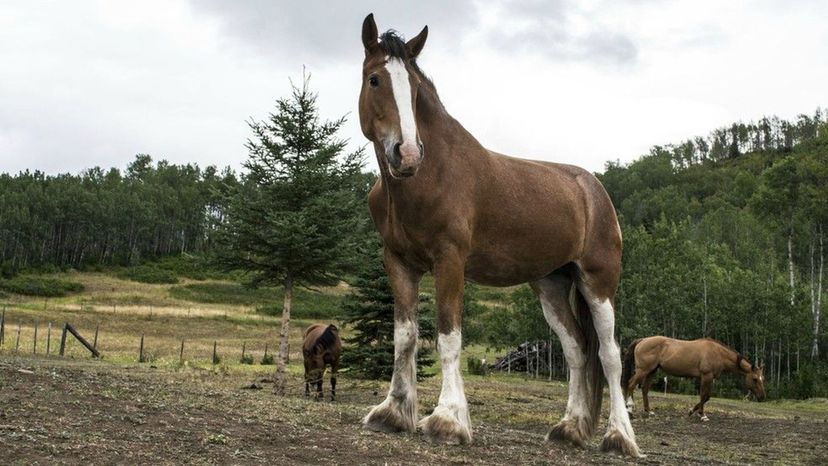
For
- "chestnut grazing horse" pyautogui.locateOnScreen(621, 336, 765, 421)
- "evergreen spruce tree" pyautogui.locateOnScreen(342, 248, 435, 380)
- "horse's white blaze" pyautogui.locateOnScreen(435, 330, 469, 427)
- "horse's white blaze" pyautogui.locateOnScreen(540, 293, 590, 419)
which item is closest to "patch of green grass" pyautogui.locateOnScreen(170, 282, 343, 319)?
"evergreen spruce tree" pyautogui.locateOnScreen(342, 248, 435, 380)

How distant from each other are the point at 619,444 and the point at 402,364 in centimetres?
232

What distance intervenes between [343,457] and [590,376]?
11.6ft

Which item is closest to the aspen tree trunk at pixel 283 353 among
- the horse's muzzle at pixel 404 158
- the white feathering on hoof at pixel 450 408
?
the white feathering on hoof at pixel 450 408

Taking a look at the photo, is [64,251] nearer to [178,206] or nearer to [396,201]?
[178,206]

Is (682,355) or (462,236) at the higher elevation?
(462,236)

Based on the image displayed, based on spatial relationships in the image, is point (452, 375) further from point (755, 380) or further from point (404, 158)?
point (755, 380)

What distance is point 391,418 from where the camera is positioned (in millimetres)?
5801

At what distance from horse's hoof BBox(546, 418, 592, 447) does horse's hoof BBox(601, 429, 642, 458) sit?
0.21m

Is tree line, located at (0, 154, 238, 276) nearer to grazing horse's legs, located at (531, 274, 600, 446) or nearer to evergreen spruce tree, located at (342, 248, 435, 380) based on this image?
evergreen spruce tree, located at (342, 248, 435, 380)

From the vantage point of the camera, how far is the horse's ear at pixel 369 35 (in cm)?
576

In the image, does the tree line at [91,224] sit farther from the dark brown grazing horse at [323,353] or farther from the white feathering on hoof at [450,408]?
the white feathering on hoof at [450,408]

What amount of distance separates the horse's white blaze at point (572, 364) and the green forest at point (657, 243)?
14.6 meters

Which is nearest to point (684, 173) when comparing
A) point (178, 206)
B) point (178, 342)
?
point (178, 206)

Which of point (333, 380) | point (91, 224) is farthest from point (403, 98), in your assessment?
point (91, 224)
